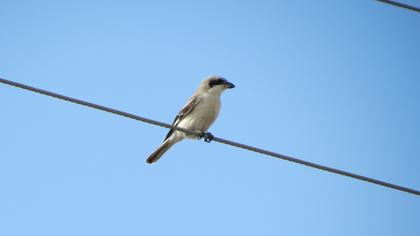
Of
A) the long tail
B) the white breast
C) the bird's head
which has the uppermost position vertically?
the bird's head

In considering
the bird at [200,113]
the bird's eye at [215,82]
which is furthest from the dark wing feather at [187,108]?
the bird's eye at [215,82]

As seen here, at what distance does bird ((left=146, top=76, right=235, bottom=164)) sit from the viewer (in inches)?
473

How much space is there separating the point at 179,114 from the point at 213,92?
2.77ft

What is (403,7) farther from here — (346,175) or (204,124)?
(204,124)

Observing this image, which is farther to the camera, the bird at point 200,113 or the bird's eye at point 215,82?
the bird's eye at point 215,82

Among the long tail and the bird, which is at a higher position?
the bird

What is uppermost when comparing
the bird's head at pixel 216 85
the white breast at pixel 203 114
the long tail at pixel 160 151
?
the bird's head at pixel 216 85

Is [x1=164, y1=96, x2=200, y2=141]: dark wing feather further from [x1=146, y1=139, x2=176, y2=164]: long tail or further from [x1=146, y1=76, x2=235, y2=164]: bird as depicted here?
[x1=146, y1=139, x2=176, y2=164]: long tail

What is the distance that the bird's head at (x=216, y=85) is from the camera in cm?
1248

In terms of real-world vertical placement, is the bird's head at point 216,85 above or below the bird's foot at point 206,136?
above

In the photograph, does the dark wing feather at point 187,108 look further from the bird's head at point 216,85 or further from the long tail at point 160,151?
the bird's head at point 216,85

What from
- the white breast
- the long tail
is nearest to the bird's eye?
the white breast

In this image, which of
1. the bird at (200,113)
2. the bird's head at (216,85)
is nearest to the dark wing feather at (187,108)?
the bird at (200,113)

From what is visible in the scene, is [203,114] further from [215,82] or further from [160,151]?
[160,151]
